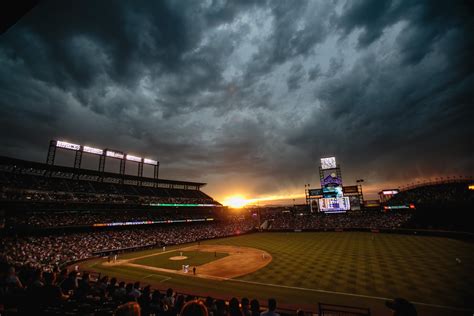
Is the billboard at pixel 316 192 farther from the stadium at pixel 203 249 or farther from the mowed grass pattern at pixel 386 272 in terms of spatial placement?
the mowed grass pattern at pixel 386 272

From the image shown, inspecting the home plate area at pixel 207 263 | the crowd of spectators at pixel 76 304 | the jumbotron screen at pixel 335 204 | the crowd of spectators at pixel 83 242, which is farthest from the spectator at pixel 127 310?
the jumbotron screen at pixel 335 204

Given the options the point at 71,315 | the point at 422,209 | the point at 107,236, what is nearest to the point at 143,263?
the point at 107,236

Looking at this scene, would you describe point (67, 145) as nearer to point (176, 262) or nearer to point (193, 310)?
point (176, 262)

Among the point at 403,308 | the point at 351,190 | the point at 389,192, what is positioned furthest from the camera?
the point at 389,192

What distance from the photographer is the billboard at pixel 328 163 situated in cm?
6938

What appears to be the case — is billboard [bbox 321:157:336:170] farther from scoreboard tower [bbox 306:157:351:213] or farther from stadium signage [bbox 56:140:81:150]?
stadium signage [bbox 56:140:81:150]

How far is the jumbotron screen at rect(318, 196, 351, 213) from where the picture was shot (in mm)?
64769

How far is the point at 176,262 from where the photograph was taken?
112 ft

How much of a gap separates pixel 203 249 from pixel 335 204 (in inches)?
1718

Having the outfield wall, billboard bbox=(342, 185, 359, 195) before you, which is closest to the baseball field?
the outfield wall

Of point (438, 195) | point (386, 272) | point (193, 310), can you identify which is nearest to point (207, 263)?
point (386, 272)

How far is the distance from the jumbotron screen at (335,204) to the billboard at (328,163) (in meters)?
10.4

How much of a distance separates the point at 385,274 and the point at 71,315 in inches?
1151

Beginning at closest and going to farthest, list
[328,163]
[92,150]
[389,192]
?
1. [92,150]
2. [328,163]
3. [389,192]
